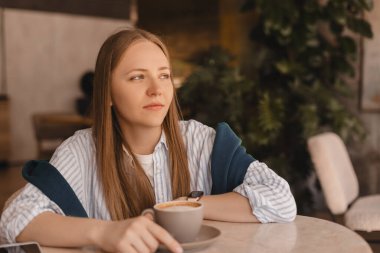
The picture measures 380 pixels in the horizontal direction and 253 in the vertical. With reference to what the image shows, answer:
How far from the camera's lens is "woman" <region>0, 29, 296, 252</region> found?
1227 mm

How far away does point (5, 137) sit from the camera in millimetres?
7941

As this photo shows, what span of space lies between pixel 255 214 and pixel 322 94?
294 cm

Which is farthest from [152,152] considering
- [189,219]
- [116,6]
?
[116,6]

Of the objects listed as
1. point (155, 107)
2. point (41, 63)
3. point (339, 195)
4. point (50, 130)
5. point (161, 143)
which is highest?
point (155, 107)

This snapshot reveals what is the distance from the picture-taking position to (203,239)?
1.08 metres

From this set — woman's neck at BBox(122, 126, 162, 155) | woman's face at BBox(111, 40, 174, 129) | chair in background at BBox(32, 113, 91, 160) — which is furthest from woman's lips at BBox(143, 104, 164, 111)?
chair in background at BBox(32, 113, 91, 160)

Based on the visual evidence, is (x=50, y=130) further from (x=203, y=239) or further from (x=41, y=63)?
(x=203, y=239)

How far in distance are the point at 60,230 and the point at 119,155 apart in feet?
1.09

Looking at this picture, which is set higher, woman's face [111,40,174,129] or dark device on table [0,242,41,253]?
woman's face [111,40,174,129]

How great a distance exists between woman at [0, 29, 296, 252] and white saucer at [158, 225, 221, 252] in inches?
6.6

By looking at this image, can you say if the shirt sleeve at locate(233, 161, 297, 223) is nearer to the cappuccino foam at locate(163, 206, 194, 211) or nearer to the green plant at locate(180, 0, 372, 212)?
the cappuccino foam at locate(163, 206, 194, 211)

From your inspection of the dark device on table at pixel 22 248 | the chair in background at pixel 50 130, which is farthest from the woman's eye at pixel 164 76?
the chair in background at pixel 50 130

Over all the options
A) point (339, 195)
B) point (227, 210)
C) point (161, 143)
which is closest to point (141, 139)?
point (161, 143)

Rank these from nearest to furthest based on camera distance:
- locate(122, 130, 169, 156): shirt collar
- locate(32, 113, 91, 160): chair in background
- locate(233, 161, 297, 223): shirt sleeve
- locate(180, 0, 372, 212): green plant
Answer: locate(233, 161, 297, 223): shirt sleeve < locate(122, 130, 169, 156): shirt collar < locate(180, 0, 372, 212): green plant < locate(32, 113, 91, 160): chair in background
